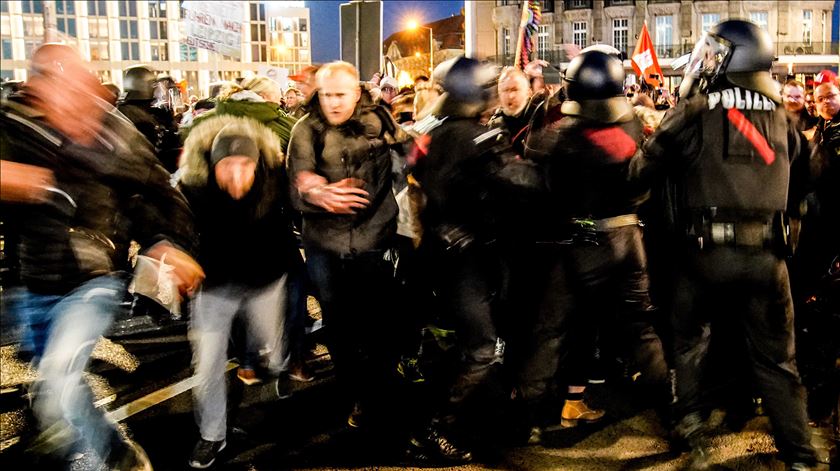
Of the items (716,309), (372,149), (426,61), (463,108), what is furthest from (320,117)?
(426,61)

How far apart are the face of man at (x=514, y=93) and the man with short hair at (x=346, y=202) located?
157cm

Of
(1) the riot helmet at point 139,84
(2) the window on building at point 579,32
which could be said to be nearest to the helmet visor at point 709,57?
(1) the riot helmet at point 139,84

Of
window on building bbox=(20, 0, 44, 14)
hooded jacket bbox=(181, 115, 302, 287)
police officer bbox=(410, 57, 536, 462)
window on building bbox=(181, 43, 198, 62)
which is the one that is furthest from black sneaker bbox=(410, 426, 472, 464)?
window on building bbox=(20, 0, 44, 14)

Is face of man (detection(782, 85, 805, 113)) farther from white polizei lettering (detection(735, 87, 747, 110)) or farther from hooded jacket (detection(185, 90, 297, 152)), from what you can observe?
hooded jacket (detection(185, 90, 297, 152))

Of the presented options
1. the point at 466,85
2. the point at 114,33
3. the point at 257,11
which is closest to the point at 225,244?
the point at 466,85

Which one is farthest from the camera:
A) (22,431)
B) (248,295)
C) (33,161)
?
(22,431)

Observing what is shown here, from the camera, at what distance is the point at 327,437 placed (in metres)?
4.40

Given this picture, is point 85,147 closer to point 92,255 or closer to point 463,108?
point 92,255

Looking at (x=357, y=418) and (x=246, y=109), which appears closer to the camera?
(x=246, y=109)

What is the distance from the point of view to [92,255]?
3.29 meters

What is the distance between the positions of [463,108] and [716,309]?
165 centimetres

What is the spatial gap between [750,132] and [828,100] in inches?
136

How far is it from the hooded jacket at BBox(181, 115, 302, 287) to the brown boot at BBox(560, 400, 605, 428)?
1.99m

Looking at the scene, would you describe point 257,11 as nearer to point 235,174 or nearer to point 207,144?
point 207,144
